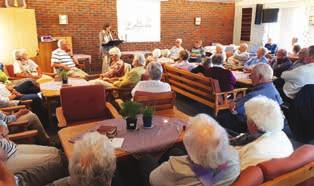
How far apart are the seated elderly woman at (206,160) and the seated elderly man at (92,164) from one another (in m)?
0.36

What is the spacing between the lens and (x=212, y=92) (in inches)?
164

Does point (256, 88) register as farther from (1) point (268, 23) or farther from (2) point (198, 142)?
(1) point (268, 23)

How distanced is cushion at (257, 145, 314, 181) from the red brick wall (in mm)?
7402

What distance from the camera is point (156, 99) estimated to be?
9.62 feet

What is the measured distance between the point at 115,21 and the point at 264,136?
741cm

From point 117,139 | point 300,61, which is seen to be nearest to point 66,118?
point 117,139

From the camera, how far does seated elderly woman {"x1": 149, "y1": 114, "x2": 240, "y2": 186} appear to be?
4.25ft

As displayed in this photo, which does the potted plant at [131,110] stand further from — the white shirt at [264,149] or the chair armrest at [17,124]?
the chair armrest at [17,124]

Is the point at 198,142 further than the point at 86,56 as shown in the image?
No

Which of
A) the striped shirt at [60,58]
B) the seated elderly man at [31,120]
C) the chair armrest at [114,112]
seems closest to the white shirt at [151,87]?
the chair armrest at [114,112]

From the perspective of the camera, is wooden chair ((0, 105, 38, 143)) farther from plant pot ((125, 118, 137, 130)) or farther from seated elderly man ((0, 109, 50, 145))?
plant pot ((125, 118, 137, 130))

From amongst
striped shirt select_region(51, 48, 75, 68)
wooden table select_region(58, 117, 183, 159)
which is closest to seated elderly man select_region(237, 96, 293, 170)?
wooden table select_region(58, 117, 183, 159)

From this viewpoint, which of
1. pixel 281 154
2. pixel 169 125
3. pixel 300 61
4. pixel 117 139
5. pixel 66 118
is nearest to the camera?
pixel 281 154

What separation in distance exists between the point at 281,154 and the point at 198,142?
66 centimetres
